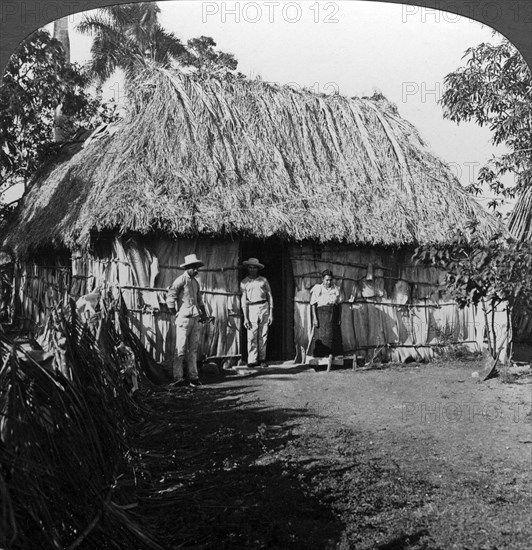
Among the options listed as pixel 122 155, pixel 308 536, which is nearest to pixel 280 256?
pixel 122 155

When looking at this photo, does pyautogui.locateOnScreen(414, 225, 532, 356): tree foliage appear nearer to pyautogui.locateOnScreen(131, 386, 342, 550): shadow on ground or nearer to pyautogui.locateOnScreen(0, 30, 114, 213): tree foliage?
pyautogui.locateOnScreen(131, 386, 342, 550): shadow on ground

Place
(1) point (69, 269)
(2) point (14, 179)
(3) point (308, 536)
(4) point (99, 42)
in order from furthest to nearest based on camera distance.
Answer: (1) point (69, 269), (2) point (14, 179), (4) point (99, 42), (3) point (308, 536)

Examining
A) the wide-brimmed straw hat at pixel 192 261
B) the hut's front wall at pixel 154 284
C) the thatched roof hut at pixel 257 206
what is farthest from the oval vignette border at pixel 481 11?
the wide-brimmed straw hat at pixel 192 261

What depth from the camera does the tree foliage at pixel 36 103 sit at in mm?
2283

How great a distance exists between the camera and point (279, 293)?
9.58 feet

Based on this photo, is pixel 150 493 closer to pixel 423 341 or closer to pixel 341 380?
pixel 341 380

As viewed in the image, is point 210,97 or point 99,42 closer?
point 99,42

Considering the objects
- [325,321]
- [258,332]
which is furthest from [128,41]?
[325,321]

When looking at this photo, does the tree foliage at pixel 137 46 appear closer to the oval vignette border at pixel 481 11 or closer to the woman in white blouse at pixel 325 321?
the oval vignette border at pixel 481 11

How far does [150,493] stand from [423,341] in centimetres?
140

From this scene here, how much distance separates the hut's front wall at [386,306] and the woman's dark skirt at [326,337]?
0.04 metres

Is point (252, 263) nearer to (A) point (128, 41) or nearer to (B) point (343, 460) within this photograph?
(B) point (343, 460)

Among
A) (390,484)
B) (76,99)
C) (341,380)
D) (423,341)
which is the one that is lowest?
(390,484)

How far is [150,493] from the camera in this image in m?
2.57
